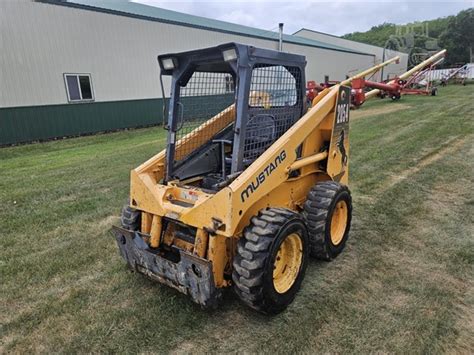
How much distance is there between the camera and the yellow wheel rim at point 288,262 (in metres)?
3.04

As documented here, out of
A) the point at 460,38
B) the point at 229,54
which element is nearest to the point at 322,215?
the point at 229,54

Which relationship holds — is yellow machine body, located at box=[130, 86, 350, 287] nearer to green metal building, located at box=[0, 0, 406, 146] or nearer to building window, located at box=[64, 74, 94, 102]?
green metal building, located at box=[0, 0, 406, 146]

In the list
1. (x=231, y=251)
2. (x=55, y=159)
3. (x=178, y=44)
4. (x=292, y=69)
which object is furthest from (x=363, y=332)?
(x=178, y=44)

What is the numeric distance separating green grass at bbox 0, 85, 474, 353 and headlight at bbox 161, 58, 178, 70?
198cm

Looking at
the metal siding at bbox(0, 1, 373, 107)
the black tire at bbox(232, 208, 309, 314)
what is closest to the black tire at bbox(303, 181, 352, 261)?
the black tire at bbox(232, 208, 309, 314)

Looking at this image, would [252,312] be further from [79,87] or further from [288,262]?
[79,87]

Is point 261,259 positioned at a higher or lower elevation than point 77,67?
lower

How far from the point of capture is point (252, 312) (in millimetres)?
3021

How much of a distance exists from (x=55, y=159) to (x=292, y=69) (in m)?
7.76

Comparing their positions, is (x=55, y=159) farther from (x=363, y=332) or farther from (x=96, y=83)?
(x=363, y=332)

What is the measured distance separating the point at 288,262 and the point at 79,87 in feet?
41.2

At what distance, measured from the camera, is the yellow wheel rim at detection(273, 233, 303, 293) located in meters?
3.04

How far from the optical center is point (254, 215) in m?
3.07

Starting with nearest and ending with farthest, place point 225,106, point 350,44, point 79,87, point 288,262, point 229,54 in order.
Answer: point 229,54
point 288,262
point 225,106
point 79,87
point 350,44
